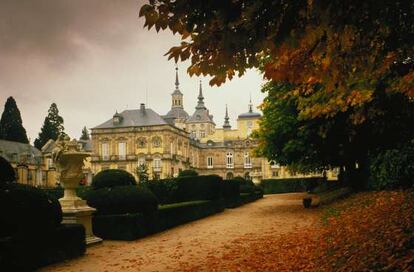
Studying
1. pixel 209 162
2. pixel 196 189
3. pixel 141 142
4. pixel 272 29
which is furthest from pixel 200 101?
pixel 272 29

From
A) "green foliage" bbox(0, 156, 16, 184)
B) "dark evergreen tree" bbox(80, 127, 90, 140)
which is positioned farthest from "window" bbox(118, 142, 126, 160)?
"green foliage" bbox(0, 156, 16, 184)

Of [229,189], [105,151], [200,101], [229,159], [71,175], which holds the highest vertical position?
[200,101]

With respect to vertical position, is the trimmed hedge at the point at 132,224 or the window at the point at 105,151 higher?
the window at the point at 105,151

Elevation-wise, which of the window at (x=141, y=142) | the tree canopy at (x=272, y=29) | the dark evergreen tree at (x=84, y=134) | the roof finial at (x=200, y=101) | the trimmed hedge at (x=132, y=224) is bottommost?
the trimmed hedge at (x=132, y=224)

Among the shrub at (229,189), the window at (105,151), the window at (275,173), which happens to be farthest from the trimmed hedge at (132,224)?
the window at (275,173)

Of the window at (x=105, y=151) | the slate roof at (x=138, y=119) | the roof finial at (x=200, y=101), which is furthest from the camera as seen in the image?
the roof finial at (x=200, y=101)

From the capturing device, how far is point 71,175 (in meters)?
12.4

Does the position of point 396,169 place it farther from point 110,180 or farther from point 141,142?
point 141,142

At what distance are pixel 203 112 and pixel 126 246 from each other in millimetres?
95036

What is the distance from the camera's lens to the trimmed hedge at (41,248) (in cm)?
812

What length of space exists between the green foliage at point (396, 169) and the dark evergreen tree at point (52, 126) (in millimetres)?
63783

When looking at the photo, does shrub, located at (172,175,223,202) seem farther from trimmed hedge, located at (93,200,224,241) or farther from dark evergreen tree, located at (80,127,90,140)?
dark evergreen tree, located at (80,127,90,140)

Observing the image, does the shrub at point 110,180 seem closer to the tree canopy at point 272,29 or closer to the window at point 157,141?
the tree canopy at point 272,29

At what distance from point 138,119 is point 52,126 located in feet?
48.2
